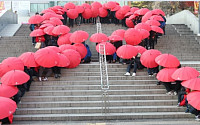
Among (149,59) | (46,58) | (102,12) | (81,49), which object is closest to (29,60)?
(46,58)

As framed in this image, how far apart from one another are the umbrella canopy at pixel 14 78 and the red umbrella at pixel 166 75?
16.1ft

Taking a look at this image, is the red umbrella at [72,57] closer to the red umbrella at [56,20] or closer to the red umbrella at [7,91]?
the red umbrella at [7,91]

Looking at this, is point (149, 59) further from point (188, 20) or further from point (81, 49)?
point (188, 20)

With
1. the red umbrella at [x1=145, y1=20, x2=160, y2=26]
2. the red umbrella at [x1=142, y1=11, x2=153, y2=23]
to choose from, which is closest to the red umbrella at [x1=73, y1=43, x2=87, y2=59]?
the red umbrella at [x1=145, y1=20, x2=160, y2=26]

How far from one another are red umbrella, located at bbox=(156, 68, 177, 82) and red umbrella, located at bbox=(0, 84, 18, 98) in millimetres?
5282

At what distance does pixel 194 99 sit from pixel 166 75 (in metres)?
1.84

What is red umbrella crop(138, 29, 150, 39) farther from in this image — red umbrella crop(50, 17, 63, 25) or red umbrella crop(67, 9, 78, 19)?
red umbrella crop(67, 9, 78, 19)

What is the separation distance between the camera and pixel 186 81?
1188 centimetres

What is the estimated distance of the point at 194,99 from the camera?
11.2 m

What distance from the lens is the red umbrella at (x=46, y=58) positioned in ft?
44.0

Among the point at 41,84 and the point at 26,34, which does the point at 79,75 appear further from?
the point at 26,34

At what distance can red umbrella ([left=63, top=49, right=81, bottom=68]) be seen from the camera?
1455cm

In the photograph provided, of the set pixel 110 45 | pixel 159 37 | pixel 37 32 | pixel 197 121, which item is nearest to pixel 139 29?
pixel 110 45

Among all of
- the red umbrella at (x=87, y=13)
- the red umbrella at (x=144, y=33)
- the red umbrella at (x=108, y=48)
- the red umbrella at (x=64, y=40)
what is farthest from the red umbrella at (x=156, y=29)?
the red umbrella at (x=87, y=13)
